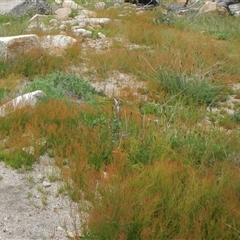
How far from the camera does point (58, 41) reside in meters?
8.57

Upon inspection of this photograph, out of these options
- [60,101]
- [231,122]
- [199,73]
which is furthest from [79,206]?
[199,73]

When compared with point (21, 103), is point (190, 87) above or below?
below

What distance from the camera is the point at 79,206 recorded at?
355cm

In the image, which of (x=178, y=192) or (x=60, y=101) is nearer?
(x=178, y=192)

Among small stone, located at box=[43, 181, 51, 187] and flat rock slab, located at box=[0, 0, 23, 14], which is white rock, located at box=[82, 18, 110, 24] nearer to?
flat rock slab, located at box=[0, 0, 23, 14]

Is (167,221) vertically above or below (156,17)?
above

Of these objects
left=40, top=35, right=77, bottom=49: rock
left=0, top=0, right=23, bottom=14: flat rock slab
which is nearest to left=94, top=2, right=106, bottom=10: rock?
left=0, top=0, right=23, bottom=14: flat rock slab

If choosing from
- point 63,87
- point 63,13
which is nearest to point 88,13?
point 63,13

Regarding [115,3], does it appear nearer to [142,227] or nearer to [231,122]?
[231,122]

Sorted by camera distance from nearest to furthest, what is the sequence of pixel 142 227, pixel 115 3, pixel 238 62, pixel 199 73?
pixel 142 227, pixel 199 73, pixel 238 62, pixel 115 3

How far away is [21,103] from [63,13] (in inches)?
290

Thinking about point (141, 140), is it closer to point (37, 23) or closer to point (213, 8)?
point (37, 23)

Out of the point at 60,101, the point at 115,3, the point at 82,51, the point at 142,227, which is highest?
the point at 142,227

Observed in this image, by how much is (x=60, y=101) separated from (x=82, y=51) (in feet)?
10.4
